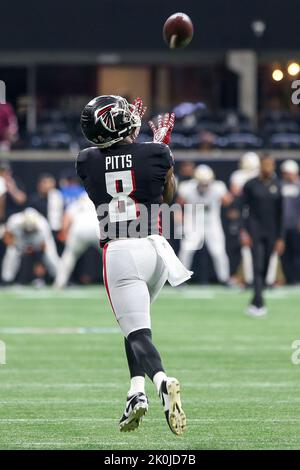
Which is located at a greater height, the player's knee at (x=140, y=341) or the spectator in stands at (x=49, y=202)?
the player's knee at (x=140, y=341)

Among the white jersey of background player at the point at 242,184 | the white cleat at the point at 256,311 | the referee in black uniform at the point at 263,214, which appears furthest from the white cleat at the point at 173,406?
the white jersey of background player at the point at 242,184

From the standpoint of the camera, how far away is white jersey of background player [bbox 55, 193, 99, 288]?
20.0 metres

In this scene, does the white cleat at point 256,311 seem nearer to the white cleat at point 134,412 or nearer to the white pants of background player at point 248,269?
the white pants of background player at point 248,269

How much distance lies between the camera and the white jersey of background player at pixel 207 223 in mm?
20922

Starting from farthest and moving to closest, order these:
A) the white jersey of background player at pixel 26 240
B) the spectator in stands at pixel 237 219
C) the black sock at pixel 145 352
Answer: the spectator in stands at pixel 237 219 → the white jersey of background player at pixel 26 240 → the black sock at pixel 145 352

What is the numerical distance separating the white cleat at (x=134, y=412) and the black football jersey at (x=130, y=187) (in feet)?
3.05

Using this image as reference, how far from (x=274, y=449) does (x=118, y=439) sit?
0.91m

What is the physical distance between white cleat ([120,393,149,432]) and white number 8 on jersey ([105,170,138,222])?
3.37 feet

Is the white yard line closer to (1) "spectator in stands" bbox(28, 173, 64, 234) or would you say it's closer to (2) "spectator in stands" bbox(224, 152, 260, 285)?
(2) "spectator in stands" bbox(224, 152, 260, 285)

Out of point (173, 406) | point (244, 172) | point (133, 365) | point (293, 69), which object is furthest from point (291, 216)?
point (173, 406)

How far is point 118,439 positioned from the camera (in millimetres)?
7125

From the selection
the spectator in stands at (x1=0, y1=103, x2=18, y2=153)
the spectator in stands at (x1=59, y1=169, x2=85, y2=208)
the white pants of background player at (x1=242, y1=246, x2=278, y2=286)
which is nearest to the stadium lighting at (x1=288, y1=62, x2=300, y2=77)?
the white pants of background player at (x1=242, y1=246, x2=278, y2=286)

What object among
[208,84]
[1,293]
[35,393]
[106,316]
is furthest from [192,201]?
[35,393]

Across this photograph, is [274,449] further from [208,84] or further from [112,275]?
[208,84]
